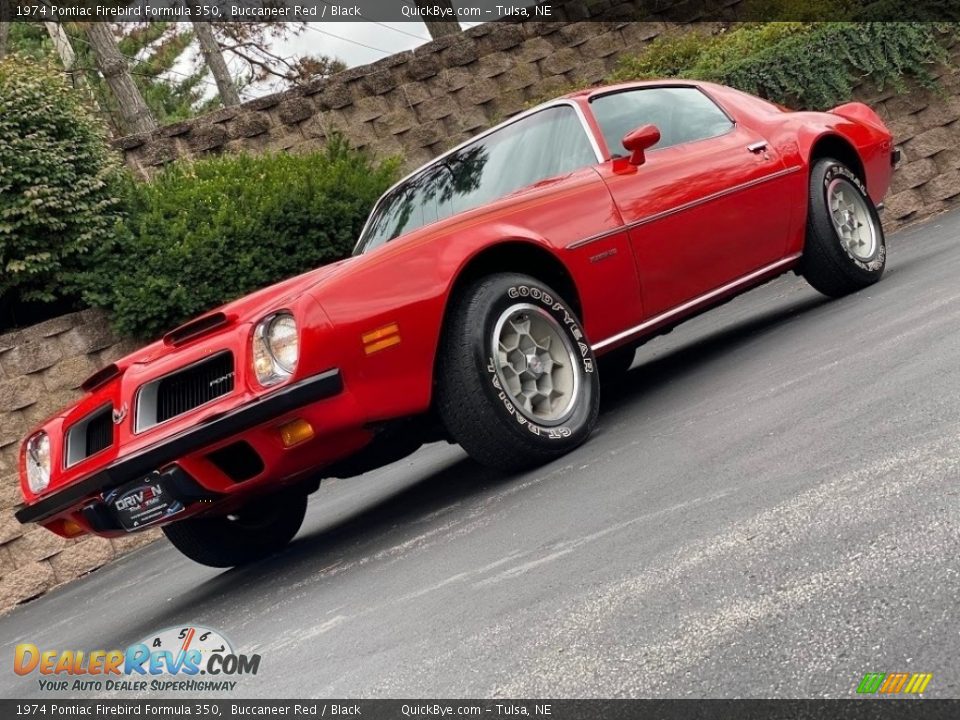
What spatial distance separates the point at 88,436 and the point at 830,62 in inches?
334

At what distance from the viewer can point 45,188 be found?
9.18 meters

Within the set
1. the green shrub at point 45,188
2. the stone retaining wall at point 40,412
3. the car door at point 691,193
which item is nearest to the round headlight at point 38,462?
the car door at point 691,193

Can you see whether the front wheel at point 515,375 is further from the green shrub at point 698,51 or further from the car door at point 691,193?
the green shrub at point 698,51

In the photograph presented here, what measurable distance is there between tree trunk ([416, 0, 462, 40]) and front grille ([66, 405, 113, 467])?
38.3 feet

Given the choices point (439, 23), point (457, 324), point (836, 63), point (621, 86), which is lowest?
point (457, 324)

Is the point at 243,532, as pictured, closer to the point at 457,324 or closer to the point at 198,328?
the point at 198,328

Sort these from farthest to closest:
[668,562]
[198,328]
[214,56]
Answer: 1. [214,56]
2. [198,328]
3. [668,562]

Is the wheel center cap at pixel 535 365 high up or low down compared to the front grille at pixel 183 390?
down

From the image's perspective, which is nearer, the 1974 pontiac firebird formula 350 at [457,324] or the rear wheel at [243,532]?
the 1974 pontiac firebird formula 350 at [457,324]

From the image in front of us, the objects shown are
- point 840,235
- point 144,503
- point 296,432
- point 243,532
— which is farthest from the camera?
point 840,235

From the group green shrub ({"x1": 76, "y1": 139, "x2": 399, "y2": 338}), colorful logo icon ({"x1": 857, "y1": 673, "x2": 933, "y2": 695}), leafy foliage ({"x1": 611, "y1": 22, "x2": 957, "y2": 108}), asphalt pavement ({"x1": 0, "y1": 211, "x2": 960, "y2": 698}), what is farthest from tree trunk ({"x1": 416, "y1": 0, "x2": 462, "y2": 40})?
colorful logo icon ({"x1": 857, "y1": 673, "x2": 933, "y2": 695})

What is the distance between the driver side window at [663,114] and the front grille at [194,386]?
239cm

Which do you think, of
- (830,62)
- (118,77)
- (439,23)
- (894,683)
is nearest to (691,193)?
(894,683)

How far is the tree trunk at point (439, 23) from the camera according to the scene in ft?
52.7
